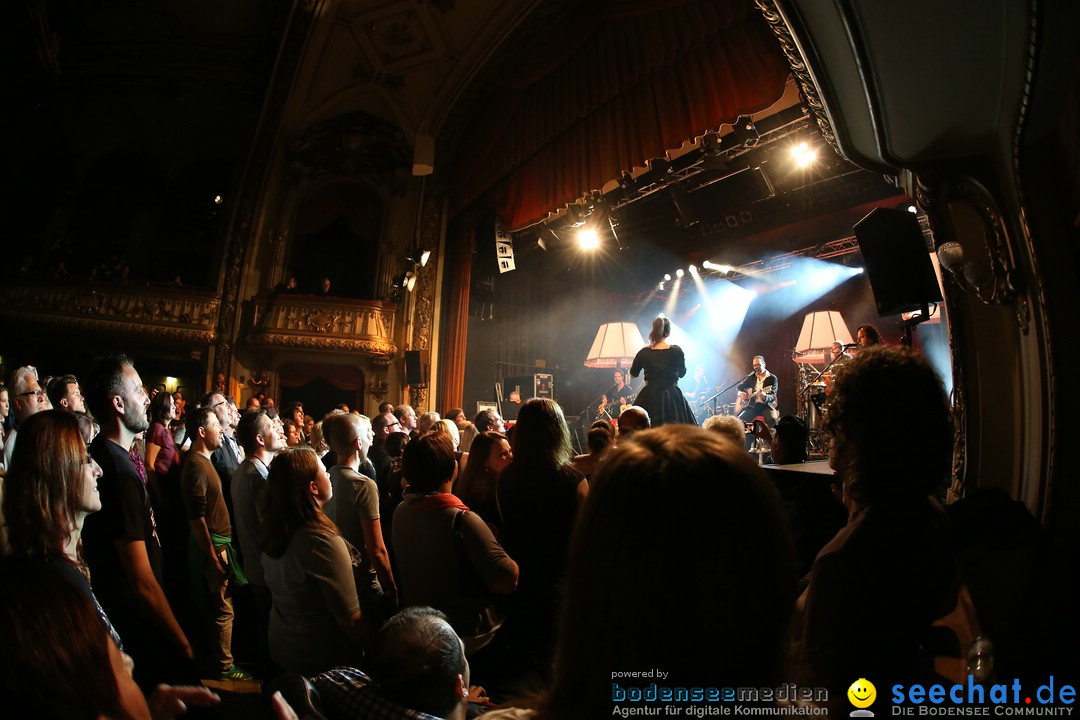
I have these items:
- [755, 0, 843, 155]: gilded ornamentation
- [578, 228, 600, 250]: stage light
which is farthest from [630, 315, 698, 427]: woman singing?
[578, 228, 600, 250]: stage light

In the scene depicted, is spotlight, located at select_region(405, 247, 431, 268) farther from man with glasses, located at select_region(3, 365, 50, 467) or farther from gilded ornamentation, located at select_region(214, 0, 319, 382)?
man with glasses, located at select_region(3, 365, 50, 467)

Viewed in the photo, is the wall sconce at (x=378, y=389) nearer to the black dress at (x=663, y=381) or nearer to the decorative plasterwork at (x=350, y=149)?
the decorative plasterwork at (x=350, y=149)

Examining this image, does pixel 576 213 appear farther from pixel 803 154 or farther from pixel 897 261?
pixel 897 261

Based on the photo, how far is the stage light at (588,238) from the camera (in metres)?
10.4

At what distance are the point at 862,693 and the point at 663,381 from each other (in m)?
3.86

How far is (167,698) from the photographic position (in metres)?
1.31

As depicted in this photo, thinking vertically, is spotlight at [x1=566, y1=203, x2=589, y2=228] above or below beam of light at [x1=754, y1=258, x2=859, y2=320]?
above

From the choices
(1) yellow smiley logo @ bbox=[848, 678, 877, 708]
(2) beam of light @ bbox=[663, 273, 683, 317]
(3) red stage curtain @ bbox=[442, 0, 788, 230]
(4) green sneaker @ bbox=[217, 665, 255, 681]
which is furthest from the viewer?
(2) beam of light @ bbox=[663, 273, 683, 317]

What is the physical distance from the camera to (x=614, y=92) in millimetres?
6902

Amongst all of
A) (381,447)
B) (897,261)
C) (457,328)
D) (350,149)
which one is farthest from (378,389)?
(897,261)

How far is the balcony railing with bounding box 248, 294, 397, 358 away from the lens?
37.2 ft

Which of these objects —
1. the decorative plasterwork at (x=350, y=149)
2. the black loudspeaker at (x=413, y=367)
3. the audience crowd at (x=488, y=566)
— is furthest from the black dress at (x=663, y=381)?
the decorative plasterwork at (x=350, y=149)

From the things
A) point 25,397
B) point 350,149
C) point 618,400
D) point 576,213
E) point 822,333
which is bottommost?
point 25,397

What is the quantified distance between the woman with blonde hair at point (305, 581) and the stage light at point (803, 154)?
25.7 feet
